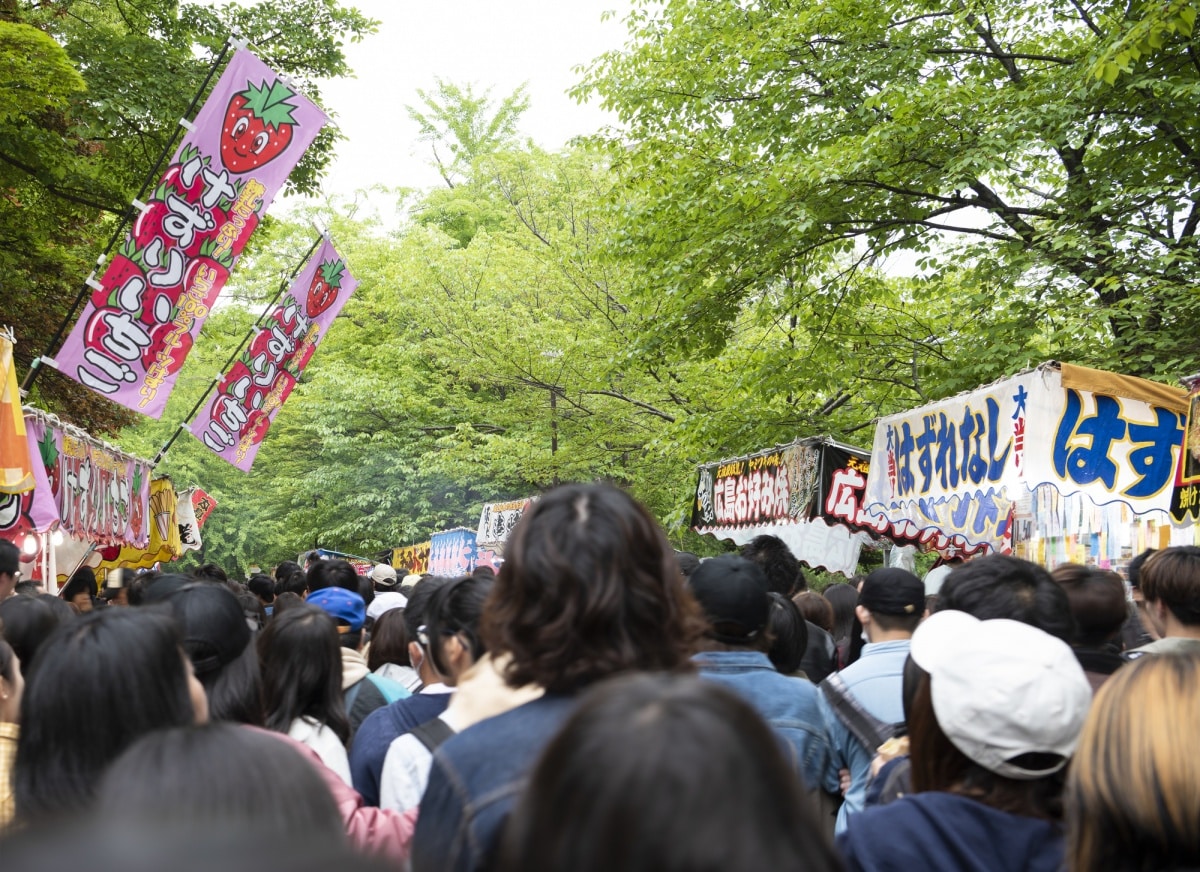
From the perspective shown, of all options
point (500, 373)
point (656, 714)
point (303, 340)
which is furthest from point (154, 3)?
point (656, 714)

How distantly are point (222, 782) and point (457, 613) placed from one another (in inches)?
89.0

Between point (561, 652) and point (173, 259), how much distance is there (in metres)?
7.90

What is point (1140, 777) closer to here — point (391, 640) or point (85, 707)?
point (85, 707)

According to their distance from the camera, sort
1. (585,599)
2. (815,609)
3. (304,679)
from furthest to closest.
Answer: (815,609) → (304,679) → (585,599)

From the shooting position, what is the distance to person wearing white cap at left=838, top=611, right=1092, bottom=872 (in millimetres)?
2170

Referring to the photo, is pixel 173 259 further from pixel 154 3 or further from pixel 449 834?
pixel 449 834

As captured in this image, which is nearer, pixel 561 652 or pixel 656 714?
pixel 656 714

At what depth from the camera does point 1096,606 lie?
4.05 metres

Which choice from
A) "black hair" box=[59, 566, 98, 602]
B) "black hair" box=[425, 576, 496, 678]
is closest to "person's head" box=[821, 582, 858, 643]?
"black hair" box=[425, 576, 496, 678]

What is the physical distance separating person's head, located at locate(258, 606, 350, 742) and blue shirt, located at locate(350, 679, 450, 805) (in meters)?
0.17

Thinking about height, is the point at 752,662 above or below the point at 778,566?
below

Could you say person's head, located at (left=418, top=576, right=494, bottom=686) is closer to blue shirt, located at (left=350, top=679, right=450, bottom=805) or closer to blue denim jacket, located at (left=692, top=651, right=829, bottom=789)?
blue shirt, located at (left=350, top=679, right=450, bottom=805)

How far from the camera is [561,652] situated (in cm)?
208

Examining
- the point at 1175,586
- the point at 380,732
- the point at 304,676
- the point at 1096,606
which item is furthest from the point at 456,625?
the point at 1175,586
